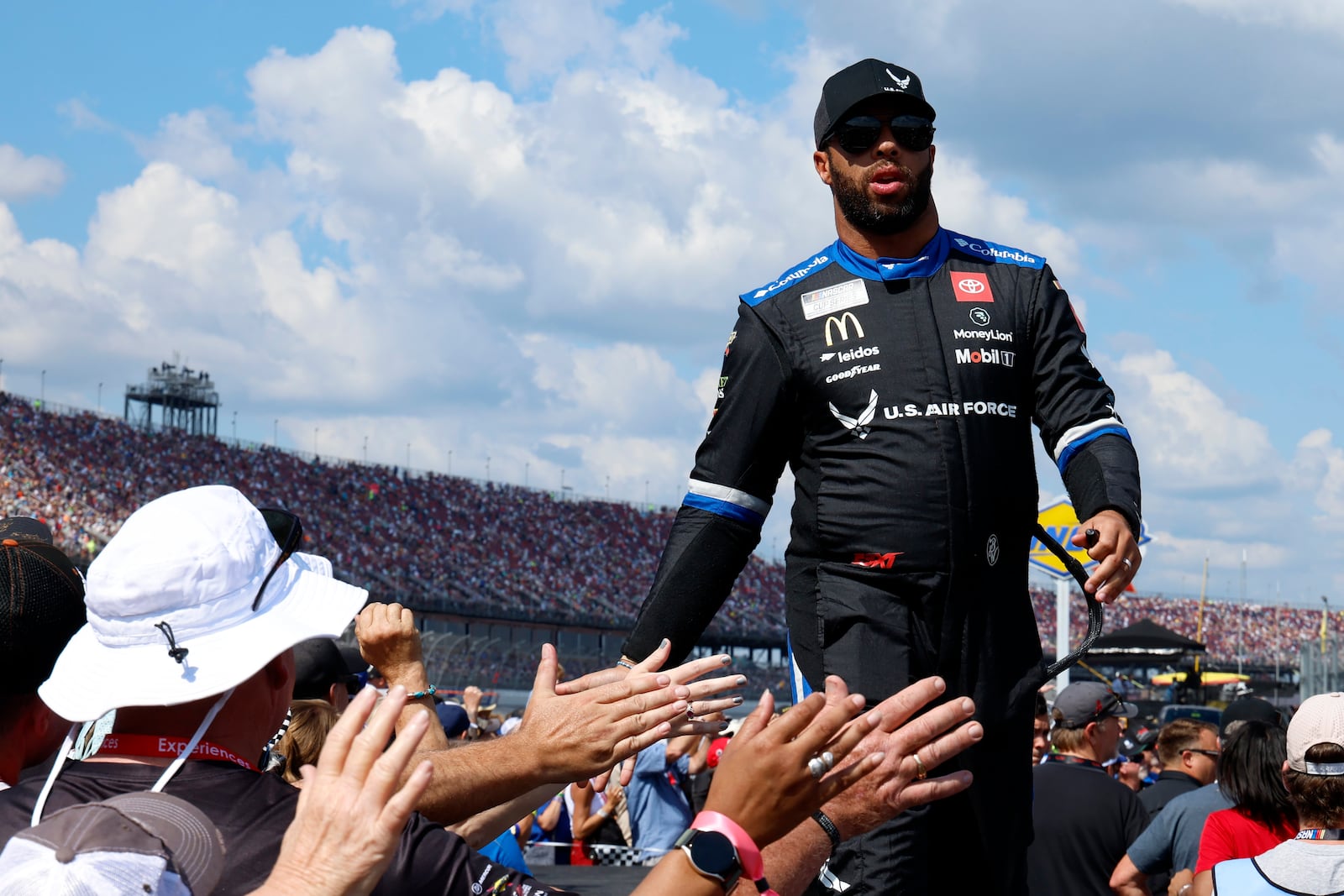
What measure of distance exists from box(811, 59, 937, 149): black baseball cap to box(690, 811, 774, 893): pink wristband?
5.85 feet

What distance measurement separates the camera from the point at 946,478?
2814 mm

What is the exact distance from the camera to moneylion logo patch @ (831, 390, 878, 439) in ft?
9.53

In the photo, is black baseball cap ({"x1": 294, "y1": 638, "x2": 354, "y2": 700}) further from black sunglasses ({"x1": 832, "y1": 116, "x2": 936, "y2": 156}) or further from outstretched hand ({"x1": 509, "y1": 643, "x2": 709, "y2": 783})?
black sunglasses ({"x1": 832, "y1": 116, "x2": 936, "y2": 156})

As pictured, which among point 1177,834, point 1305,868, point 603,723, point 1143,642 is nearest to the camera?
point 603,723

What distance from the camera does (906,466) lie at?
2.84 m

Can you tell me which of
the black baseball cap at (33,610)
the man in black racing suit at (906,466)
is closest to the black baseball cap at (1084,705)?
the man in black racing suit at (906,466)

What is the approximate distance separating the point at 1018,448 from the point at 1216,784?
3.28 meters

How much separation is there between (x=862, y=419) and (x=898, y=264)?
364mm

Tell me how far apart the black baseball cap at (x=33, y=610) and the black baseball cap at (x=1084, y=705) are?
477cm

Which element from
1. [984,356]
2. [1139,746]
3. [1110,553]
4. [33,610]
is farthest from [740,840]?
[1139,746]

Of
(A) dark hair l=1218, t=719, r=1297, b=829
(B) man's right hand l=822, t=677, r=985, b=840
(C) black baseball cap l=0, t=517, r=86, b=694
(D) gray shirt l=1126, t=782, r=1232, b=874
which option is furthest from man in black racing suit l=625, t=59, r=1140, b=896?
(D) gray shirt l=1126, t=782, r=1232, b=874

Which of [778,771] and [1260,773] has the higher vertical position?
[778,771]

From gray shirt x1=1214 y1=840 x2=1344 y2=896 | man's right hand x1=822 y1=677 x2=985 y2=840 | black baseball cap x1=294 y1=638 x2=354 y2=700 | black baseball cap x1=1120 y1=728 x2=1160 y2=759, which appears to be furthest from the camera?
black baseball cap x1=1120 y1=728 x2=1160 y2=759

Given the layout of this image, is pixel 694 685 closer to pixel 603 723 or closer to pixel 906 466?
pixel 603 723
